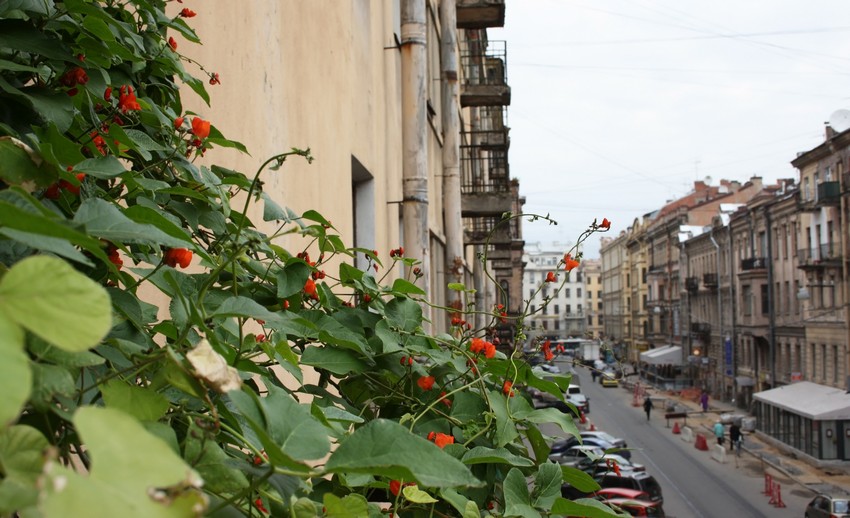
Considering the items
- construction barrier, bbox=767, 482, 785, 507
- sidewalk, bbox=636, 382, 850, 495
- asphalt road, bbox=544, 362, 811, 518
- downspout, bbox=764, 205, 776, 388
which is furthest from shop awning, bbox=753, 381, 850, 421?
construction barrier, bbox=767, 482, 785, 507

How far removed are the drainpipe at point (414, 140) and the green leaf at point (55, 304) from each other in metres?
6.97

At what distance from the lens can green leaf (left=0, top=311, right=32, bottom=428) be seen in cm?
49

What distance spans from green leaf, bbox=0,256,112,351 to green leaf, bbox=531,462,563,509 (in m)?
1.33

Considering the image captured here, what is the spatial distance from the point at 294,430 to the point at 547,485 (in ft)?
3.18

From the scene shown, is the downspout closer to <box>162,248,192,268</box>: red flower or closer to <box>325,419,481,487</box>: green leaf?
<box>162,248,192,268</box>: red flower

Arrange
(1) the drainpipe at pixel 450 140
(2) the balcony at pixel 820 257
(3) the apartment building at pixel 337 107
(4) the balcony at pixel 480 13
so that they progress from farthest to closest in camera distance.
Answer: (2) the balcony at pixel 820 257
(4) the balcony at pixel 480 13
(1) the drainpipe at pixel 450 140
(3) the apartment building at pixel 337 107

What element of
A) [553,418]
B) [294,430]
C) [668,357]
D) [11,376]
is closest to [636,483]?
[553,418]

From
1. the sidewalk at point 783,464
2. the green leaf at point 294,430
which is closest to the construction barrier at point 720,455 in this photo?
the sidewalk at point 783,464

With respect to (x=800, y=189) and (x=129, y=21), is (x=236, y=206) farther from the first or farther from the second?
(x=800, y=189)

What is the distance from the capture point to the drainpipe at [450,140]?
12442 mm

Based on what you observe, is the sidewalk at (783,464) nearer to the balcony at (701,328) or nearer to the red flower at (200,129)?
the balcony at (701,328)

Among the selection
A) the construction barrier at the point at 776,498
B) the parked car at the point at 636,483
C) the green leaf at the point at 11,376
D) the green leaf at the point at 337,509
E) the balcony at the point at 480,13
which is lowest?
the construction barrier at the point at 776,498

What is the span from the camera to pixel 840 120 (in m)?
34.8

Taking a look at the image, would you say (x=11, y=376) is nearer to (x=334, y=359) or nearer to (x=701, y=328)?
(x=334, y=359)
